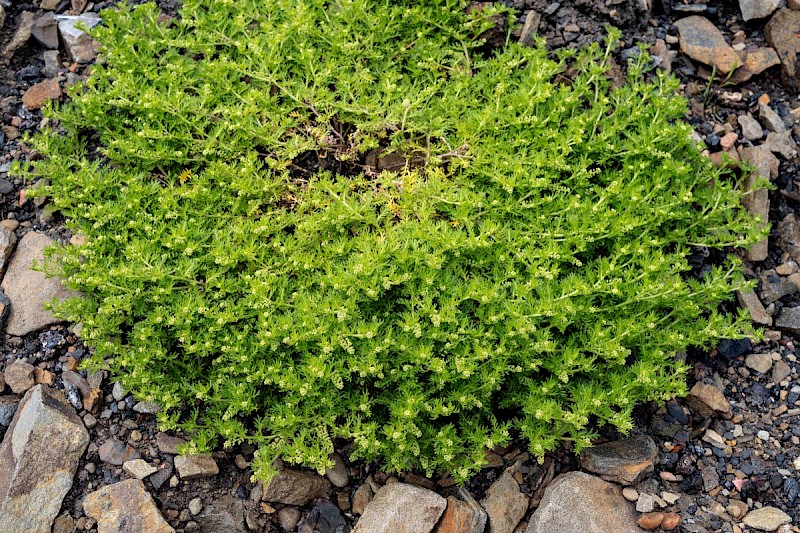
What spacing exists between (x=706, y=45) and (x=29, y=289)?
5.94m

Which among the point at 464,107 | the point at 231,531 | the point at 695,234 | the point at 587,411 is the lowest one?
the point at 231,531

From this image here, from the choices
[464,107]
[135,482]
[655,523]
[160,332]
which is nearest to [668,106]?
[464,107]

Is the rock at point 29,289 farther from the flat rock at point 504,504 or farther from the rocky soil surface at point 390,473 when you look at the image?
the flat rock at point 504,504

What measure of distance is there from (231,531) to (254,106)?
3.03 meters

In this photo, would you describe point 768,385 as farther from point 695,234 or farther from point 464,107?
point 464,107

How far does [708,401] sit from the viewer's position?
5.47 metres

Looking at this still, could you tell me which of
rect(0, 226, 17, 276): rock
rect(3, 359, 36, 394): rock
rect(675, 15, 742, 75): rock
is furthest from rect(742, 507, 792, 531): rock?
rect(0, 226, 17, 276): rock

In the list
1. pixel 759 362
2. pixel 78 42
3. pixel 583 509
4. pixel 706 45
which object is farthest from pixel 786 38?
pixel 78 42

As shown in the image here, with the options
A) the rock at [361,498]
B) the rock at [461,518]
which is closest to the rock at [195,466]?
the rock at [361,498]

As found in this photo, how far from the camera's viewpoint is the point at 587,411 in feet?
15.9

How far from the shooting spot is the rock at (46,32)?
6617 mm

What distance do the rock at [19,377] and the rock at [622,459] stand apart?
12.6ft

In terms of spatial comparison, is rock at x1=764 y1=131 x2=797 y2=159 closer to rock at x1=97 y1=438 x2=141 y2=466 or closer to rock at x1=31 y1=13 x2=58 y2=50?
rock at x1=97 y1=438 x2=141 y2=466

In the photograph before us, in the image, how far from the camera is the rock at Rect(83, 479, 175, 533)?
4.78 m
